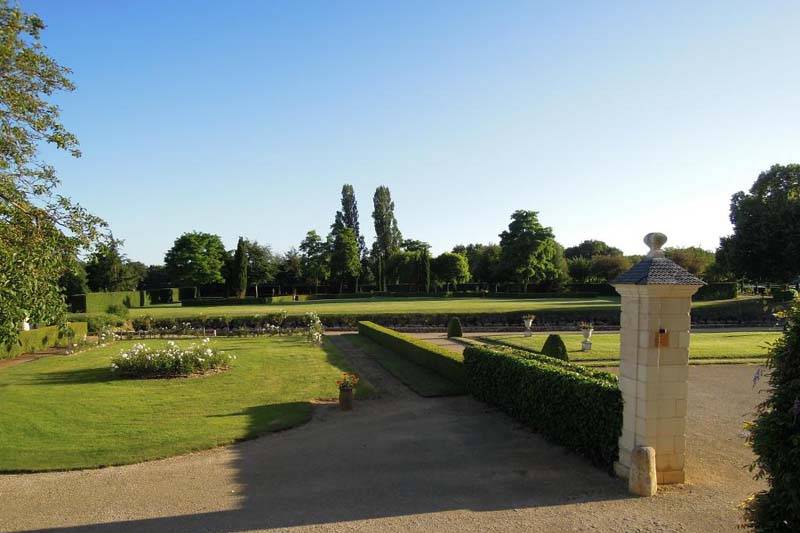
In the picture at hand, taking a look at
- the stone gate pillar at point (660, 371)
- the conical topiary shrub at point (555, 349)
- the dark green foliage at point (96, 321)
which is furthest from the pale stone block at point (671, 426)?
the dark green foliage at point (96, 321)

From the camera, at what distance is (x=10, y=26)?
8.08 m

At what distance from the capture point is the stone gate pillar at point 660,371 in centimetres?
670

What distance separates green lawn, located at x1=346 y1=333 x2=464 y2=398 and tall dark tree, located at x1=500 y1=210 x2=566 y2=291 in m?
50.1

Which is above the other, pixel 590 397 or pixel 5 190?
pixel 5 190

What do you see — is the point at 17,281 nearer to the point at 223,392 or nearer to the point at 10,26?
the point at 10,26

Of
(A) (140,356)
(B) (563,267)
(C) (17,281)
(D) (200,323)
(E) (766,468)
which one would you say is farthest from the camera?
(B) (563,267)

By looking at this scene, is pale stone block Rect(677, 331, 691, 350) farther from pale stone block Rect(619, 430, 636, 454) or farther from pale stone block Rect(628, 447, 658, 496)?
pale stone block Rect(628, 447, 658, 496)

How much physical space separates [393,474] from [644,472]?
3126 millimetres

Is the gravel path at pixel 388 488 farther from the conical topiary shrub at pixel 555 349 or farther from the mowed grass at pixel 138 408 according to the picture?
the conical topiary shrub at pixel 555 349

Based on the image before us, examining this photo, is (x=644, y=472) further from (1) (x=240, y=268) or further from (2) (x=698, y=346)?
(1) (x=240, y=268)

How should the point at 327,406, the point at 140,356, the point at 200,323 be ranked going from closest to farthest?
the point at 327,406
the point at 140,356
the point at 200,323

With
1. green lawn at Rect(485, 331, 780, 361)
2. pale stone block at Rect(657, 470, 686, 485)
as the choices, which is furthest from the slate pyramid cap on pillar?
green lawn at Rect(485, 331, 780, 361)

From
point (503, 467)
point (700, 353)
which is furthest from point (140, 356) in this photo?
point (700, 353)

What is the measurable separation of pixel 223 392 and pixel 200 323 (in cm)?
1783
